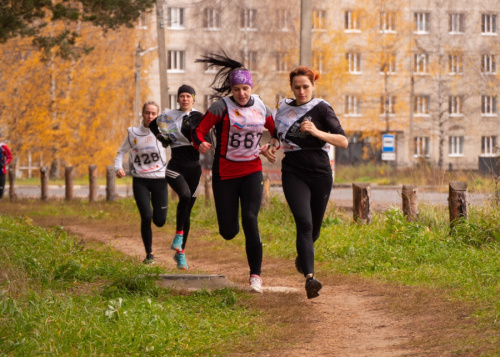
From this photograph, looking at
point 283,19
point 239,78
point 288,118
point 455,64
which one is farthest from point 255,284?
point 455,64

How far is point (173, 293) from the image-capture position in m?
7.53

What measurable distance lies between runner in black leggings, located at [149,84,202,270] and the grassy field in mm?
978

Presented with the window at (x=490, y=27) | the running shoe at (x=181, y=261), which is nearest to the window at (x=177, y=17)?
the window at (x=490, y=27)

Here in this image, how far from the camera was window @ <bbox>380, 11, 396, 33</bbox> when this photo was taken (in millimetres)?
47906

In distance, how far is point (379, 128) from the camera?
50.4 metres

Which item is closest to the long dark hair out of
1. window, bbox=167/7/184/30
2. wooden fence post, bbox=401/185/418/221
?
wooden fence post, bbox=401/185/418/221

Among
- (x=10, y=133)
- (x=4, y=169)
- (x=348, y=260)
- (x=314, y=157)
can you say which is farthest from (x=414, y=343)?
(x=10, y=133)

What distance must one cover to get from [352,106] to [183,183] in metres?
47.9

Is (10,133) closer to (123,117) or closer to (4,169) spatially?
(4,169)

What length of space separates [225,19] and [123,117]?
13625 millimetres

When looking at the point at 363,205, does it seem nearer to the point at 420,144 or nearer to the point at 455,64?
the point at 455,64

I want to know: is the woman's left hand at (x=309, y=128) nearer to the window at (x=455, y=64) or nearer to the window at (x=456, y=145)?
the window at (x=455, y=64)

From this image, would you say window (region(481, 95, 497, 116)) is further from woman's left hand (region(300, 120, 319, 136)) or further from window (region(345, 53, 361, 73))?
woman's left hand (region(300, 120, 319, 136))

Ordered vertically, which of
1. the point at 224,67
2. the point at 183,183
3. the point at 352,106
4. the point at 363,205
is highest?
the point at 352,106
